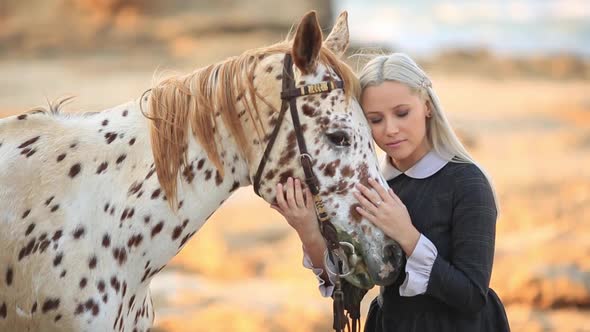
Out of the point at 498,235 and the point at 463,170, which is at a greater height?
the point at 463,170

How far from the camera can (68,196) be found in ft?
7.18

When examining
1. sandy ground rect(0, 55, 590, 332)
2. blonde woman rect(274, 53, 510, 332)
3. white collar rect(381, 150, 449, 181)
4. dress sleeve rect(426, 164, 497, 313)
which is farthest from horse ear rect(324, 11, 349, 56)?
sandy ground rect(0, 55, 590, 332)

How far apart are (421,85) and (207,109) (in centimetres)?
57

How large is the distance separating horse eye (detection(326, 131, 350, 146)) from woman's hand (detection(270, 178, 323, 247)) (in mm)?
139

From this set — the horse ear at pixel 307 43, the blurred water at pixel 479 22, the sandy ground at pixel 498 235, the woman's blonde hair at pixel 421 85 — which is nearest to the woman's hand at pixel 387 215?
the woman's blonde hair at pixel 421 85

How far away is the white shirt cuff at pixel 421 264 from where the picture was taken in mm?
2107

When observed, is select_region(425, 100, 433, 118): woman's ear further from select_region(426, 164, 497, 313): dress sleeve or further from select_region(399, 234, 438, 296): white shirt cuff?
select_region(399, 234, 438, 296): white shirt cuff

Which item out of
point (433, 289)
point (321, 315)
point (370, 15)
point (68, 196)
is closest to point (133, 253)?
point (68, 196)

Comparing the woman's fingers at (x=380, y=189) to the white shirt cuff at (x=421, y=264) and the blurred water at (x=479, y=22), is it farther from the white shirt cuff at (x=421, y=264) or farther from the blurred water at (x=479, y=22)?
the blurred water at (x=479, y=22)

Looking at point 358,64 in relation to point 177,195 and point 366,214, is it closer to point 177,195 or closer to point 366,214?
point 366,214

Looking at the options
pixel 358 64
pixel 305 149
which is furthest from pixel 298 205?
pixel 358 64

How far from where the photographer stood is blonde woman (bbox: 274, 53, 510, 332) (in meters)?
2.11

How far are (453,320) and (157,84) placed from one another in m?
1.01

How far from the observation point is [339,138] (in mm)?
2148
